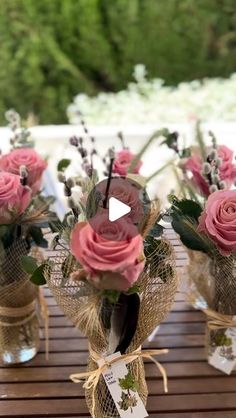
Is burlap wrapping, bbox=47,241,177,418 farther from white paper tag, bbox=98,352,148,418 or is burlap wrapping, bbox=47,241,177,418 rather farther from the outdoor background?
the outdoor background

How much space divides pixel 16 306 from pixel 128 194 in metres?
0.34

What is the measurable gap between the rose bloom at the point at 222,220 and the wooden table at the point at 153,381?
3.4 inches

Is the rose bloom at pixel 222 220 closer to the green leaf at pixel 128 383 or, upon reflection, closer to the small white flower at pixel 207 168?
the small white flower at pixel 207 168

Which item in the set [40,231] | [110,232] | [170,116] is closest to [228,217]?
[110,232]

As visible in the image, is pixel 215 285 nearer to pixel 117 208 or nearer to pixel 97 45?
pixel 117 208

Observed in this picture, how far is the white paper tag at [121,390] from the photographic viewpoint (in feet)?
3.04

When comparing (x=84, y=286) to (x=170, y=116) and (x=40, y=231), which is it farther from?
(x=170, y=116)

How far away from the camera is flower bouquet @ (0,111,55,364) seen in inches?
40.8

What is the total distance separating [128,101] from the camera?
9.29 ft

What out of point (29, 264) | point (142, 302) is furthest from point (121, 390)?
point (29, 264)

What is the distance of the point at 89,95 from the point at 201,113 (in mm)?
769

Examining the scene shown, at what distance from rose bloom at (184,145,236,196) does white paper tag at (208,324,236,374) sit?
265 millimetres

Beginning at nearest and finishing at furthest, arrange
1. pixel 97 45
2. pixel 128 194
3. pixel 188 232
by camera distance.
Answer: pixel 128 194
pixel 188 232
pixel 97 45

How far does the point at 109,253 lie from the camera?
2.59ft
